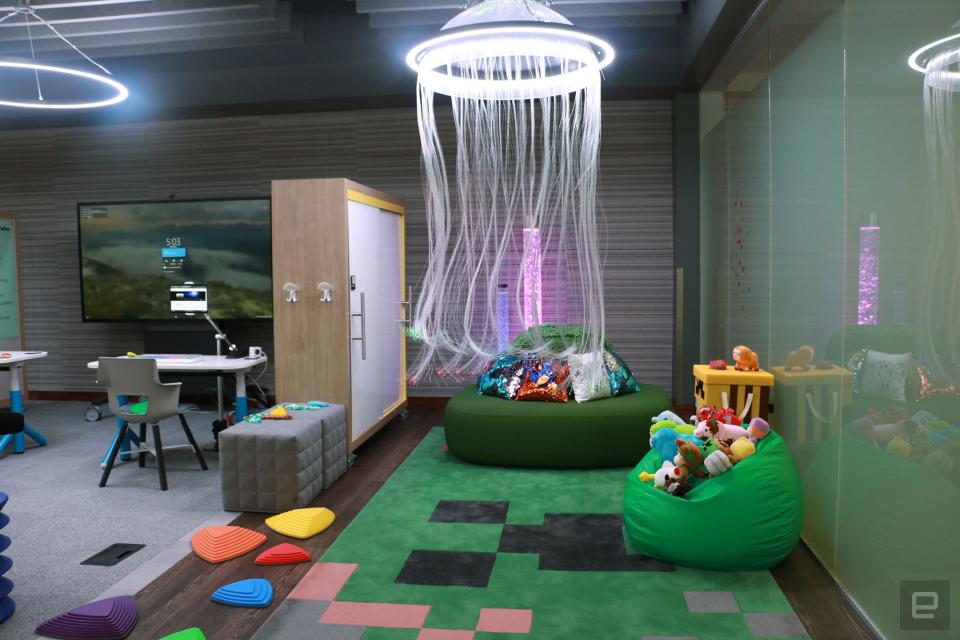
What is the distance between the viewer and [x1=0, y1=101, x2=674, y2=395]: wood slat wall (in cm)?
670

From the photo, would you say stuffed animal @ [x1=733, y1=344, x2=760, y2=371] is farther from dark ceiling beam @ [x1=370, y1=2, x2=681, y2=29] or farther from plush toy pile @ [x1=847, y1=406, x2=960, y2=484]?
dark ceiling beam @ [x1=370, y1=2, x2=681, y2=29]

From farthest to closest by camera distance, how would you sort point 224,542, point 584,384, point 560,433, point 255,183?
point 255,183, point 584,384, point 560,433, point 224,542

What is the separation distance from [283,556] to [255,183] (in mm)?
4792

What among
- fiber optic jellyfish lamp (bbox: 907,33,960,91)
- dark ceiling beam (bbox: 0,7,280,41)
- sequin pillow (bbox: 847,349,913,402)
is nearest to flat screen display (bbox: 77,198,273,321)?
dark ceiling beam (bbox: 0,7,280,41)

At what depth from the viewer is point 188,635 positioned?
8.49 feet

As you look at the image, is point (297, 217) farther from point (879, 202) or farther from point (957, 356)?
point (957, 356)

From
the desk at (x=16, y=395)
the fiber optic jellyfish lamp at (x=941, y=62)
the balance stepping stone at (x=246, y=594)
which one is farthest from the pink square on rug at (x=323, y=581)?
the desk at (x=16, y=395)

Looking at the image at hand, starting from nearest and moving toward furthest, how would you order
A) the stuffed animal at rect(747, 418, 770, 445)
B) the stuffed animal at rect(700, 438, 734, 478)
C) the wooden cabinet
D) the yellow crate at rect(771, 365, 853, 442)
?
the yellow crate at rect(771, 365, 853, 442) < the stuffed animal at rect(700, 438, 734, 478) < the stuffed animal at rect(747, 418, 770, 445) < the wooden cabinet

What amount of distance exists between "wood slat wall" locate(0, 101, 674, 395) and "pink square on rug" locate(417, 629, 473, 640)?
14.2 ft

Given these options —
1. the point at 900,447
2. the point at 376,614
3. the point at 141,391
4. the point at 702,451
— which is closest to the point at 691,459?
the point at 702,451

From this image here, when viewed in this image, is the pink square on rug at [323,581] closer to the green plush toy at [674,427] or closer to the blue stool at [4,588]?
the blue stool at [4,588]

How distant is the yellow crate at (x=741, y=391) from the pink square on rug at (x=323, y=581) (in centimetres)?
212

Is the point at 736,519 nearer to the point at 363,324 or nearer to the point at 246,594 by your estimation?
the point at 246,594

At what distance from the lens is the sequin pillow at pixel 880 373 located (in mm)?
2283
